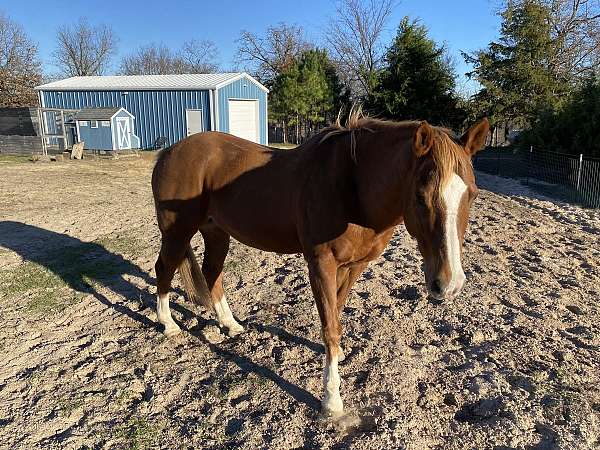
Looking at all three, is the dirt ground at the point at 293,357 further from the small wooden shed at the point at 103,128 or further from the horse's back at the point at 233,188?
the small wooden shed at the point at 103,128

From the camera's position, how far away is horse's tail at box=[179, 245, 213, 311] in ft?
11.8

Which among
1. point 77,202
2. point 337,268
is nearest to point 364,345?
point 337,268

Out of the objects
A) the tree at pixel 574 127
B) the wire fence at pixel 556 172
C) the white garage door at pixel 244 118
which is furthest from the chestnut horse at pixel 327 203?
the white garage door at pixel 244 118

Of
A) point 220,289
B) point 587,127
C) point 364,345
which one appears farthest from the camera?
point 587,127

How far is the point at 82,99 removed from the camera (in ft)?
62.7

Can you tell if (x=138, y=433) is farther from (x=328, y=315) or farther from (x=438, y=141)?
(x=438, y=141)

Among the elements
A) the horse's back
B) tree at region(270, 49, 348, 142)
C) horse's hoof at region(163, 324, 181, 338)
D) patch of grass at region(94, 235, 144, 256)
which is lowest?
horse's hoof at region(163, 324, 181, 338)

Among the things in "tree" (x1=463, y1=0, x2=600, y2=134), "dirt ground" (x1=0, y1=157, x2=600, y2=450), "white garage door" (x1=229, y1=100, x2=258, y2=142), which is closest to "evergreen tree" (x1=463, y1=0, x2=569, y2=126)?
"tree" (x1=463, y1=0, x2=600, y2=134)

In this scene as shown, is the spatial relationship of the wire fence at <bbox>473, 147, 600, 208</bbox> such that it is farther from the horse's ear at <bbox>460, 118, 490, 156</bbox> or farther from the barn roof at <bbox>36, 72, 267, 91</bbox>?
the barn roof at <bbox>36, 72, 267, 91</bbox>

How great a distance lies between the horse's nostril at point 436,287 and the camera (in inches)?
73.9

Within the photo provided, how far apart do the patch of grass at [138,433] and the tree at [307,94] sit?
21.5 metres

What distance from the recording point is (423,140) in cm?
191

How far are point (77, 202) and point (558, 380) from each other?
27.8 feet

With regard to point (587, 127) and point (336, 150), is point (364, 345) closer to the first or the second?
point (336, 150)
